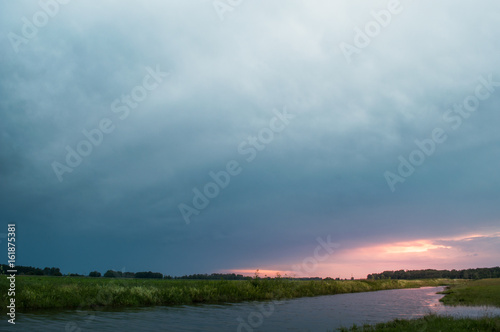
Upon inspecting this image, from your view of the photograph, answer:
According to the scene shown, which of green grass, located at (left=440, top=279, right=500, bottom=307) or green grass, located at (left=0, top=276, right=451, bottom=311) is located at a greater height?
green grass, located at (left=0, top=276, right=451, bottom=311)

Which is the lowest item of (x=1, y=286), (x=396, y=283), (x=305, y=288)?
(x=396, y=283)

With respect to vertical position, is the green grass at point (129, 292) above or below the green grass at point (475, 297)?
above

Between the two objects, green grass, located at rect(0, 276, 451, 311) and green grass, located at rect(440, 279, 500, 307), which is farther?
green grass, located at rect(440, 279, 500, 307)

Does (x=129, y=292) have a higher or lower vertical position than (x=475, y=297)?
higher

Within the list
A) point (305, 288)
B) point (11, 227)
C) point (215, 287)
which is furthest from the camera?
point (305, 288)

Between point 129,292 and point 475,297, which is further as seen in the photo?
point 475,297

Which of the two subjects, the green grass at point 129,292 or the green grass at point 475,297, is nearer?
the green grass at point 129,292

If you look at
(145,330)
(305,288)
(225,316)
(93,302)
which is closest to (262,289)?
(305,288)

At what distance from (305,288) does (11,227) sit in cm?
5213

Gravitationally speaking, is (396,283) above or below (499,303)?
below

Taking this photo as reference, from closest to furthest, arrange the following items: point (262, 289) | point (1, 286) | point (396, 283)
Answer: point (1, 286) → point (262, 289) → point (396, 283)

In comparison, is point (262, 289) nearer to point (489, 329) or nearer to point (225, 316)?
point (225, 316)

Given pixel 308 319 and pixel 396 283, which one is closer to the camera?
pixel 308 319

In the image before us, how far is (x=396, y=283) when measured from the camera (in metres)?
127
